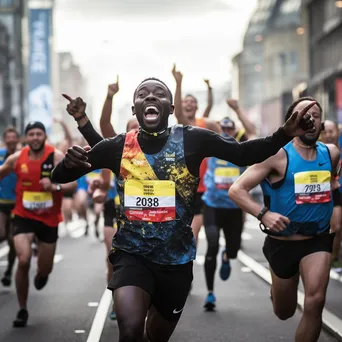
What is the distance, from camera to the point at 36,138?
30.8ft

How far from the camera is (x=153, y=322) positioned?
19.0ft

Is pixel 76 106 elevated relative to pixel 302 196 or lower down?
elevated

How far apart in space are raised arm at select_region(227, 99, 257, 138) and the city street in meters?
1.93

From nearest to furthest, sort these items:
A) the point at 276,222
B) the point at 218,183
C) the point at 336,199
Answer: the point at 276,222 → the point at 218,183 → the point at 336,199

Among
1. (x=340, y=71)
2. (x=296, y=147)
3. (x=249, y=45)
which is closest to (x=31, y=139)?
(x=296, y=147)

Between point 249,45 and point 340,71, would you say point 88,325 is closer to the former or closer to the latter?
point 340,71

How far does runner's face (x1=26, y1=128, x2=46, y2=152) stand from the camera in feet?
30.8

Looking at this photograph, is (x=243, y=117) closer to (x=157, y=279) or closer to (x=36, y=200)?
(x=36, y=200)

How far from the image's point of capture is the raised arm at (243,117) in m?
10.5

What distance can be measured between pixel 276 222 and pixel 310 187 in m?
0.58

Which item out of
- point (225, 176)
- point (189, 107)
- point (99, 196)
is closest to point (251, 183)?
point (99, 196)

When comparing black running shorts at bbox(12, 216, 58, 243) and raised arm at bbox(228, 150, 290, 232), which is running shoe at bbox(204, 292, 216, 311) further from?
raised arm at bbox(228, 150, 290, 232)

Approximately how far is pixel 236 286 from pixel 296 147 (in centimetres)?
523

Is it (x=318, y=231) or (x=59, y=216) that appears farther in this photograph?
(x=59, y=216)
